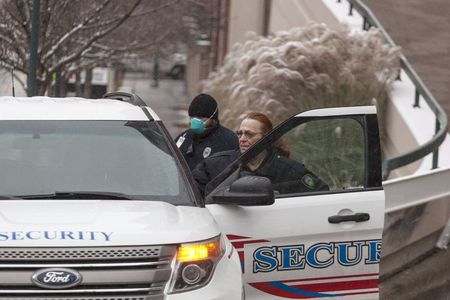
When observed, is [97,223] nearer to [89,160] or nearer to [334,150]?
[89,160]

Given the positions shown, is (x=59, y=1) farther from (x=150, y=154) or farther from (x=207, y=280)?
(x=207, y=280)

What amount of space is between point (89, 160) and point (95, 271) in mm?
1231

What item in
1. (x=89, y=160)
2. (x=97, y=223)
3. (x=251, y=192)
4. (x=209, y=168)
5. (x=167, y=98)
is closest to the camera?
(x=97, y=223)

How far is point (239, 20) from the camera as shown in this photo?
113 ft

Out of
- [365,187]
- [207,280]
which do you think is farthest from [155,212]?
[365,187]

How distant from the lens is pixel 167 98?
65.1m

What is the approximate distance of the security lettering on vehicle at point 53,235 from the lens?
495cm

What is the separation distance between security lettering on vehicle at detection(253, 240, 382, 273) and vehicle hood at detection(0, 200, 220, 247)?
859 millimetres

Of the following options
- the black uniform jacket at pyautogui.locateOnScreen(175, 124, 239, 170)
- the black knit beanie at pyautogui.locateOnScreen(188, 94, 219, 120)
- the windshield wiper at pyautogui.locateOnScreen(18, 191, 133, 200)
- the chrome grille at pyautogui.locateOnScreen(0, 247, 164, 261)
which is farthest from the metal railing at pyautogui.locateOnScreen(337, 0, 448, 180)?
the chrome grille at pyautogui.locateOnScreen(0, 247, 164, 261)

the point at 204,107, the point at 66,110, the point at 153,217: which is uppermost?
the point at 66,110

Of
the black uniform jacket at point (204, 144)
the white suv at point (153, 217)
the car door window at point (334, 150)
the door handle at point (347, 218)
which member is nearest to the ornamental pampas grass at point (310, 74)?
the car door window at point (334, 150)

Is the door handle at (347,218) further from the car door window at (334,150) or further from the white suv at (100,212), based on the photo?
the white suv at (100,212)

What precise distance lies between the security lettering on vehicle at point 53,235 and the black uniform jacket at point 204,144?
3265 millimetres

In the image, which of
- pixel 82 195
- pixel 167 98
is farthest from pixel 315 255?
pixel 167 98
